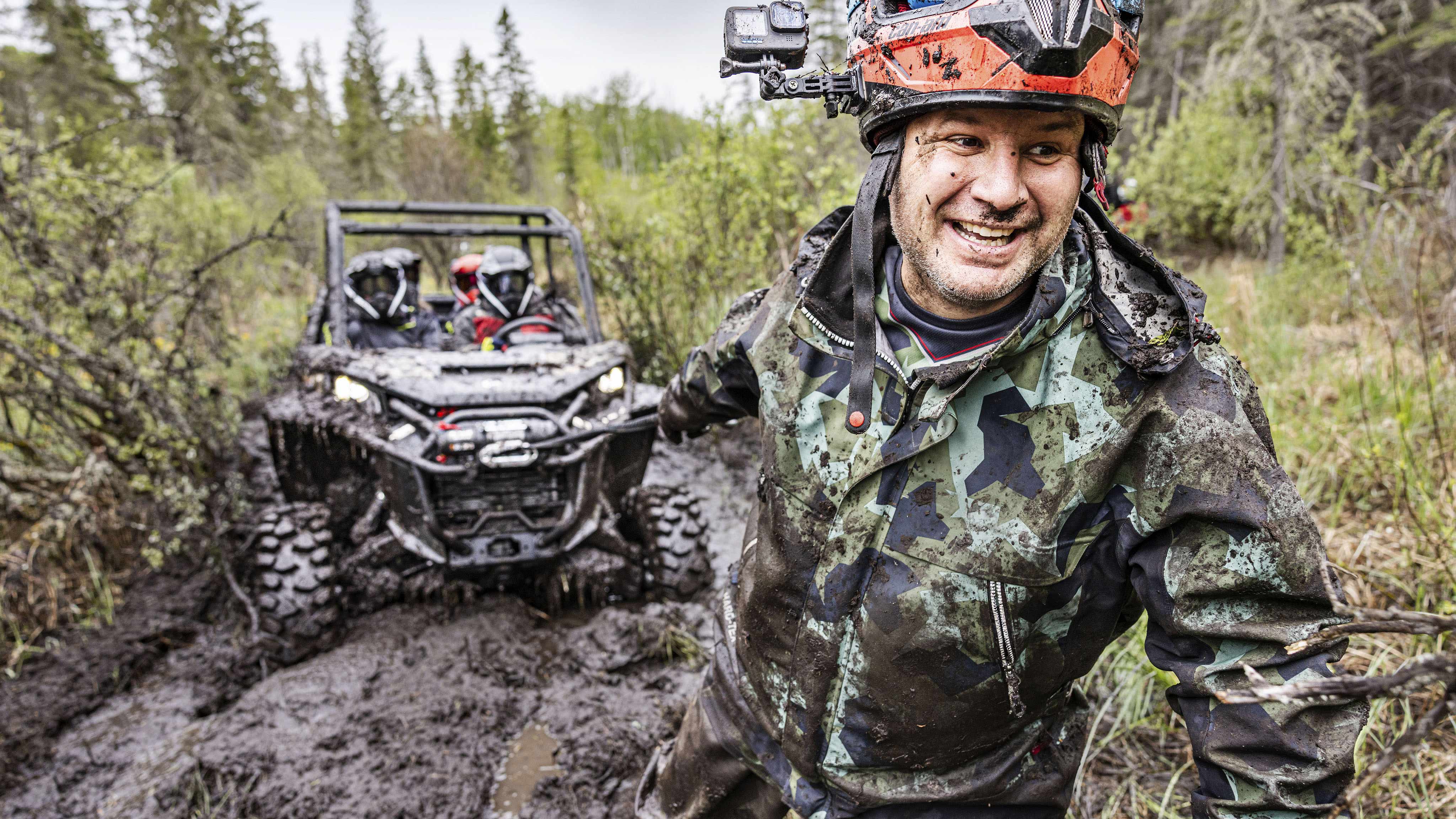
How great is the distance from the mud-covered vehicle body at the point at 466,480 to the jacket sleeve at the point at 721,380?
3.39 ft

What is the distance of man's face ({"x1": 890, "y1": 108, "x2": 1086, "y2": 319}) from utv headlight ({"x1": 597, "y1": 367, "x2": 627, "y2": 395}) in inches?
109

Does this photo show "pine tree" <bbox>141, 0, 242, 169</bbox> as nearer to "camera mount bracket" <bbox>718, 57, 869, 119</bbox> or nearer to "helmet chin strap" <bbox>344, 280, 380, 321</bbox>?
"helmet chin strap" <bbox>344, 280, 380, 321</bbox>

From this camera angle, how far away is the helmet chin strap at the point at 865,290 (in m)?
1.41

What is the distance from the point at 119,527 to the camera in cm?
409

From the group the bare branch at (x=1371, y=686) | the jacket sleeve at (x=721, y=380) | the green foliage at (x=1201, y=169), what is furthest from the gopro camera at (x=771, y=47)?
the green foliage at (x=1201, y=169)

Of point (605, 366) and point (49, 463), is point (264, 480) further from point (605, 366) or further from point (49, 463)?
point (605, 366)

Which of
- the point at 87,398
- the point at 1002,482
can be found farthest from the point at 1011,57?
the point at 87,398

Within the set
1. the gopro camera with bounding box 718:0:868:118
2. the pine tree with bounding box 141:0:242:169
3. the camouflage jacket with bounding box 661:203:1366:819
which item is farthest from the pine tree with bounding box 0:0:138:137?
the camouflage jacket with bounding box 661:203:1366:819

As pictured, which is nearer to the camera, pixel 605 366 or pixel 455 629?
pixel 455 629

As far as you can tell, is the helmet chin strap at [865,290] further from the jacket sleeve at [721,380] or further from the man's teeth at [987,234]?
the jacket sleeve at [721,380]

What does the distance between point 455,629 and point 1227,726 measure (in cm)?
328

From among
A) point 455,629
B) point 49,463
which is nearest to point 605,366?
point 455,629

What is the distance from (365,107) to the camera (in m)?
26.0

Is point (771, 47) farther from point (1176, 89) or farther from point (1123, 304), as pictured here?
point (1176, 89)
